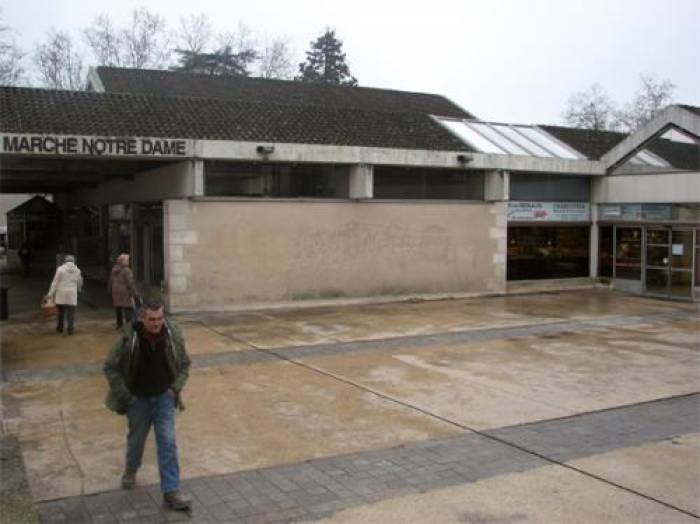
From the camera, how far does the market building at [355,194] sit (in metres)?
16.7

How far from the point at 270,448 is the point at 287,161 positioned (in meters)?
11.2

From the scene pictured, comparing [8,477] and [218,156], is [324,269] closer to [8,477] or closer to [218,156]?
[218,156]

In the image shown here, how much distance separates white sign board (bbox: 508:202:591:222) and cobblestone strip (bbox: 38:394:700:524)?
43.9 ft

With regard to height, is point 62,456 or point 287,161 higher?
point 287,161

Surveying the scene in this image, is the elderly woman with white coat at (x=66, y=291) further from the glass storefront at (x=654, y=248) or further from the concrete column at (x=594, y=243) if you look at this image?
the concrete column at (x=594, y=243)

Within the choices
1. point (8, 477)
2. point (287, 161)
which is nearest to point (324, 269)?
point (287, 161)

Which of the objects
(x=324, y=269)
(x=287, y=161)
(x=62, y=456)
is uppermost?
(x=287, y=161)

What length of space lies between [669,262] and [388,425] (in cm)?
1508

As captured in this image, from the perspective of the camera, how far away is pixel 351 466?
6707 millimetres

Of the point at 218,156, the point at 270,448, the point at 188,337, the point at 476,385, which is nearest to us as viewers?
the point at 270,448

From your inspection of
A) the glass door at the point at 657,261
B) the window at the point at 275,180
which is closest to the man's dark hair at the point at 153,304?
the window at the point at 275,180

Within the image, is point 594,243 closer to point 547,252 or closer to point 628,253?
point 628,253

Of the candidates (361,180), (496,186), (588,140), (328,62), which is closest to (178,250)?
(361,180)

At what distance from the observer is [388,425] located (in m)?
8.02
